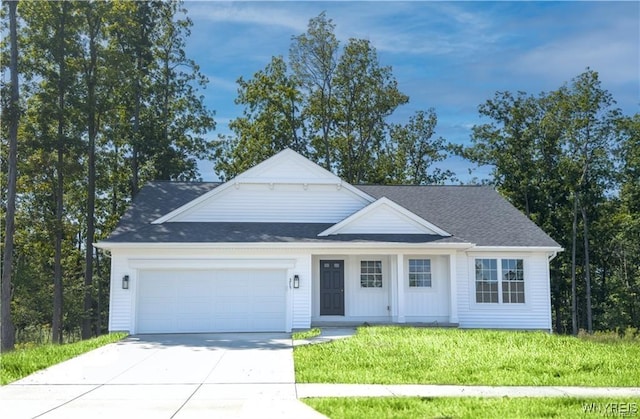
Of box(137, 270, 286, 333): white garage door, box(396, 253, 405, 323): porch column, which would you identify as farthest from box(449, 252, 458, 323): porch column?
box(137, 270, 286, 333): white garage door

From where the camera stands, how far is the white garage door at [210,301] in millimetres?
18094

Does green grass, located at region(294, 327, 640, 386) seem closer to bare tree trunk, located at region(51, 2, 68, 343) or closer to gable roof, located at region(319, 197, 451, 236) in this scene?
gable roof, located at region(319, 197, 451, 236)

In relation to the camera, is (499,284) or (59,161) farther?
(59,161)

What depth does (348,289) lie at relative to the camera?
19781 mm

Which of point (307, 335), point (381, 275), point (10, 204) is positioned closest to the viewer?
point (307, 335)

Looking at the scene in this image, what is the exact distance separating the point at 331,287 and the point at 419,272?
2964 mm

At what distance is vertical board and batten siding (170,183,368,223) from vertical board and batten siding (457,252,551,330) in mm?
4397

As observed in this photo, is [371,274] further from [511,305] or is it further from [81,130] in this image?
[81,130]

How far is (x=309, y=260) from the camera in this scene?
726 inches

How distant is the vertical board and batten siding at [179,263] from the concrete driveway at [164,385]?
3.62 meters

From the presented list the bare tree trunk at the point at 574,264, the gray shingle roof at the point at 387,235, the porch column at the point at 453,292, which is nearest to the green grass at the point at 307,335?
the gray shingle roof at the point at 387,235

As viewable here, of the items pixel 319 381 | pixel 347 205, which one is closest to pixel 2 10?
pixel 347 205

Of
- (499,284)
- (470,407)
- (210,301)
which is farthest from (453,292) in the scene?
(470,407)

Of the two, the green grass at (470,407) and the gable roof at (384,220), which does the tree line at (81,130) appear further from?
the green grass at (470,407)
